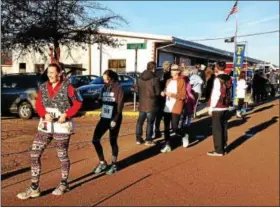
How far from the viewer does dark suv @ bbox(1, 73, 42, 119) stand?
1717cm

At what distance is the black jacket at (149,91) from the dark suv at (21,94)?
7.49 meters

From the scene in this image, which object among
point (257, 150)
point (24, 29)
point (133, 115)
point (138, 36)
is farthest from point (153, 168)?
point (138, 36)

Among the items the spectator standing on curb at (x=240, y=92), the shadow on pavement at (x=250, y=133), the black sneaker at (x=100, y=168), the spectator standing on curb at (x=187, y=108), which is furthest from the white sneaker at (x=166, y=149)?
the spectator standing on curb at (x=240, y=92)

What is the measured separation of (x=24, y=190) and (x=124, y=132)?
20.1 ft

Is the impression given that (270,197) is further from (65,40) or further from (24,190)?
(65,40)

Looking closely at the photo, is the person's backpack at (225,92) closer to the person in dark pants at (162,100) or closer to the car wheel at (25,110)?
the person in dark pants at (162,100)

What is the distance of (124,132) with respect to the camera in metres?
12.9

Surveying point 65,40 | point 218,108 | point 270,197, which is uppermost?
point 65,40

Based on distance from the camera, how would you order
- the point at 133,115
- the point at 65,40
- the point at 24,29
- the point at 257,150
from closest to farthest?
the point at 257,150 < the point at 133,115 < the point at 24,29 < the point at 65,40

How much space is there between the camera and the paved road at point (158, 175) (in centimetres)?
654

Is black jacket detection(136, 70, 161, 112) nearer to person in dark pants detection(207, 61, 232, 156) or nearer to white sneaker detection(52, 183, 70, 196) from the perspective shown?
person in dark pants detection(207, 61, 232, 156)

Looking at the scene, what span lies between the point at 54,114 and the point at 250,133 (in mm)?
7518

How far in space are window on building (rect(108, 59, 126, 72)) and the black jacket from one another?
2880cm

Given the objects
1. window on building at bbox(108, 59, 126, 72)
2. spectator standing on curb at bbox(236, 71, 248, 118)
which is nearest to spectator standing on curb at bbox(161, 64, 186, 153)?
spectator standing on curb at bbox(236, 71, 248, 118)
